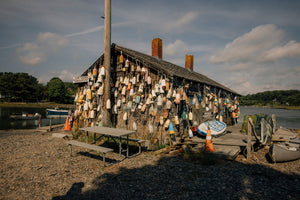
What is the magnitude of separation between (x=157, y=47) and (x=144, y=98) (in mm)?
6428

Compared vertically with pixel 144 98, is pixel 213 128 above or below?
below

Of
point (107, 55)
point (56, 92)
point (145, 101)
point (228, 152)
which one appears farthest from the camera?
point (56, 92)

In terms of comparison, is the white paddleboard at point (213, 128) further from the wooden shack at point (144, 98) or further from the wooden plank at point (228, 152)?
the wooden plank at point (228, 152)

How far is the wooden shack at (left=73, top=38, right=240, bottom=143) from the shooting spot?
877 cm

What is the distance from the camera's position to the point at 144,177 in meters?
5.27

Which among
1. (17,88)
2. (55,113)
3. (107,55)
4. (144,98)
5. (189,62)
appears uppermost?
(17,88)

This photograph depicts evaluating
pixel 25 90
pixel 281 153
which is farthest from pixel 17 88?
pixel 281 153

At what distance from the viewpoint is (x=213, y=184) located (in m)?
4.80

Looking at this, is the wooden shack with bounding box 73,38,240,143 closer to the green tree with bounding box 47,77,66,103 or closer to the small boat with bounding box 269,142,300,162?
the small boat with bounding box 269,142,300,162

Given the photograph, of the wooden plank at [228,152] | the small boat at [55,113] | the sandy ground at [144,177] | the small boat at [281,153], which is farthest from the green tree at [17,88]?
the small boat at [281,153]

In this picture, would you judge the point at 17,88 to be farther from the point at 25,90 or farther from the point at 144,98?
the point at 144,98

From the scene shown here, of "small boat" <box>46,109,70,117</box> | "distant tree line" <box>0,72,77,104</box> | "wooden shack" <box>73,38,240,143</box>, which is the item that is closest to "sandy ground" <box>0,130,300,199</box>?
"wooden shack" <box>73,38,240,143</box>

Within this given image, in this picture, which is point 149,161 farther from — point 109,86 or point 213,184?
point 109,86

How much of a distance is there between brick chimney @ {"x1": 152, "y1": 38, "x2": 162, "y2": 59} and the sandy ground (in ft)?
29.6
